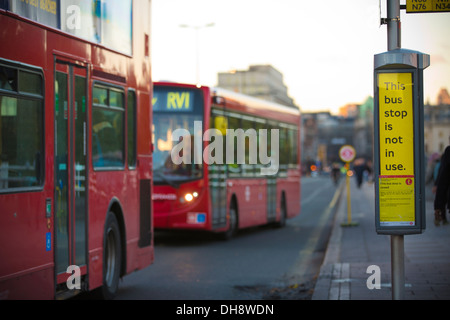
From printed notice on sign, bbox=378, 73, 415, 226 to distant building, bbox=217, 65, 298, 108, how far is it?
75541mm

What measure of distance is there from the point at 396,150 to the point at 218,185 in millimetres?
11691

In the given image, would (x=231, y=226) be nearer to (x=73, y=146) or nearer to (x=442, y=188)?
(x=442, y=188)

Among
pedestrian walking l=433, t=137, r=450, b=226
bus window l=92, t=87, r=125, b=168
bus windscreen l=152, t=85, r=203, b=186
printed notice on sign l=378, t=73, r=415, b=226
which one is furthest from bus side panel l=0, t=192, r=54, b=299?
bus windscreen l=152, t=85, r=203, b=186

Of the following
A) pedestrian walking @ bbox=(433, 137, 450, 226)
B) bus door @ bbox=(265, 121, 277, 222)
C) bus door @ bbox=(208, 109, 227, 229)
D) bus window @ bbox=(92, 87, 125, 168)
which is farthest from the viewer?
bus door @ bbox=(265, 121, 277, 222)

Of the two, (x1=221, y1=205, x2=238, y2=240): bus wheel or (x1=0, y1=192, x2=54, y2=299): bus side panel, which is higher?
(x1=0, y1=192, x2=54, y2=299): bus side panel

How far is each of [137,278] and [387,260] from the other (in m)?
3.84

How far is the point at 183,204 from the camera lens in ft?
57.8

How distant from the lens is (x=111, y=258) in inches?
397

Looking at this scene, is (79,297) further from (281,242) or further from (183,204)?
(281,242)

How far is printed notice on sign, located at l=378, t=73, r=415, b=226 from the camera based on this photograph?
250 inches

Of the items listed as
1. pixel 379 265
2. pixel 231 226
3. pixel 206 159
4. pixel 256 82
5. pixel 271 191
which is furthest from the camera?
pixel 256 82

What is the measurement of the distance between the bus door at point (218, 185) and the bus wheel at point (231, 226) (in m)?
0.61

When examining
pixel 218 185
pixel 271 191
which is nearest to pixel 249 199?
pixel 271 191

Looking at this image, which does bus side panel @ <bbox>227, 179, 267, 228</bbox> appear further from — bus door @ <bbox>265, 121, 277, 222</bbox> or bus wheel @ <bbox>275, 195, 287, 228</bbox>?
bus wheel @ <bbox>275, 195, 287, 228</bbox>
